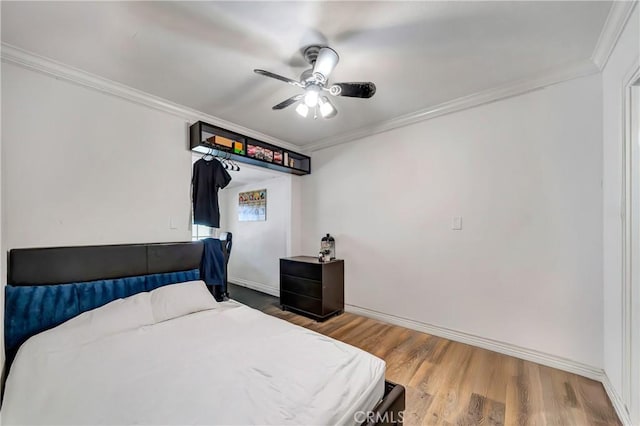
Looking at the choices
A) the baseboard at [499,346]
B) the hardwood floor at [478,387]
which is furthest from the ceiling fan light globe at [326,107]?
the baseboard at [499,346]

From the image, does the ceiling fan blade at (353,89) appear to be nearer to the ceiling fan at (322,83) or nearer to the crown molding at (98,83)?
the ceiling fan at (322,83)

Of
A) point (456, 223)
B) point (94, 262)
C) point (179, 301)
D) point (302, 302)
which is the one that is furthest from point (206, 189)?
point (456, 223)

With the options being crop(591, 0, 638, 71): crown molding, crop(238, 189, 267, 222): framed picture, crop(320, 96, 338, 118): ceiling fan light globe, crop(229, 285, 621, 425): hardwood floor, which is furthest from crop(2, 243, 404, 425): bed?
crop(238, 189, 267, 222): framed picture

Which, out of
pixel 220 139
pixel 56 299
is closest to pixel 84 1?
pixel 220 139

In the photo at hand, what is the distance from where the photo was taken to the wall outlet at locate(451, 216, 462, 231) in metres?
2.54

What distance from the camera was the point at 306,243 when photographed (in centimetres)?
396

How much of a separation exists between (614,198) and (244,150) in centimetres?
331

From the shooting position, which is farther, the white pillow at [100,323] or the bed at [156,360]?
the white pillow at [100,323]

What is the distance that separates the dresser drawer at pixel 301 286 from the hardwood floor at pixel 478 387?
61 cm

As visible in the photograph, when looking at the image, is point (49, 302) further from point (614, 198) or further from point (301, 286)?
point (614, 198)

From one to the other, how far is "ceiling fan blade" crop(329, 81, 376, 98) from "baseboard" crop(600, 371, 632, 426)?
2.54 m

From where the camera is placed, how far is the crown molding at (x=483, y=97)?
197cm

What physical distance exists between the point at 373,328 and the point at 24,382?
8.89 feet

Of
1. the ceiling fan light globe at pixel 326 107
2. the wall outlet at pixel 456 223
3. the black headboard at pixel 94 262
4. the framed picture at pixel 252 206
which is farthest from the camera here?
the framed picture at pixel 252 206
